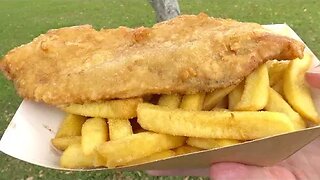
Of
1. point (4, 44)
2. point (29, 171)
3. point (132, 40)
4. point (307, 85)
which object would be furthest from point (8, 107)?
point (307, 85)

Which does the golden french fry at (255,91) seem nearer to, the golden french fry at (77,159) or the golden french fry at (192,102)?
the golden french fry at (192,102)

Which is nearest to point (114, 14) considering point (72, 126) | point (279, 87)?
point (72, 126)

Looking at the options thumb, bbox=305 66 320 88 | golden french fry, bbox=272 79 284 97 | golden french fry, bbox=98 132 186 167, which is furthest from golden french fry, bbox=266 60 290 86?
golden french fry, bbox=98 132 186 167

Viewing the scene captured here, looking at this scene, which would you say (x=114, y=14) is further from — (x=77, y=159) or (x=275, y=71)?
(x=77, y=159)

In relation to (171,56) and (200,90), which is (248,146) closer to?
(200,90)

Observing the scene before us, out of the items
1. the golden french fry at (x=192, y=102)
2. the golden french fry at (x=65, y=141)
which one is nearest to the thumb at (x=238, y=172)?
the golden french fry at (x=192, y=102)

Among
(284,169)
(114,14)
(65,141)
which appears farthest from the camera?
(114,14)
